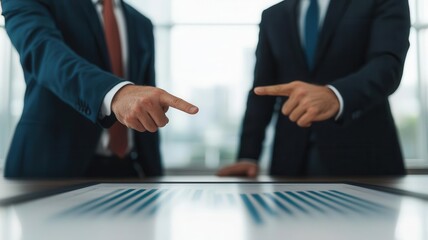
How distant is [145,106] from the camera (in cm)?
83

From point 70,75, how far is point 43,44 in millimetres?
170

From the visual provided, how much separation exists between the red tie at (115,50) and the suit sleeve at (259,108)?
41 centimetres

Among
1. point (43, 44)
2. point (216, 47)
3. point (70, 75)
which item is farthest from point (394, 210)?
point (216, 47)

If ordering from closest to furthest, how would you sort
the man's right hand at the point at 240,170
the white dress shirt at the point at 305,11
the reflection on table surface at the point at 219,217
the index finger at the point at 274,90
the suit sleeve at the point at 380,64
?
the reflection on table surface at the point at 219,217
the index finger at the point at 274,90
the suit sleeve at the point at 380,64
the man's right hand at the point at 240,170
the white dress shirt at the point at 305,11

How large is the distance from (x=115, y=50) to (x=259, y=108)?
0.54 m

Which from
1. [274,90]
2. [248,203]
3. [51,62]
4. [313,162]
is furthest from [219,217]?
[313,162]

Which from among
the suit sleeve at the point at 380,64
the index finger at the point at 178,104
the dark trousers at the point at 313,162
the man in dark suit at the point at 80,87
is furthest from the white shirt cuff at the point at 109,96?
the dark trousers at the point at 313,162

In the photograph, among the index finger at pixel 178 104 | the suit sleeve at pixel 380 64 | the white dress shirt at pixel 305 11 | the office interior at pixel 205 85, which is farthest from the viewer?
the office interior at pixel 205 85

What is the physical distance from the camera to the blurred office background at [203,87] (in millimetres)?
3006

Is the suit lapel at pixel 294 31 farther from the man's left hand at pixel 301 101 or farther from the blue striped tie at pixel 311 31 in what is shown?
the man's left hand at pixel 301 101

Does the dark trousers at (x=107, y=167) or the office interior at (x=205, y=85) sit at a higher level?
the office interior at (x=205, y=85)

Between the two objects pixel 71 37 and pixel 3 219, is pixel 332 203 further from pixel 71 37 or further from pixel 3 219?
pixel 71 37

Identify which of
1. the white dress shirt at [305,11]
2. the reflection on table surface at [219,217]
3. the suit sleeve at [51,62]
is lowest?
the reflection on table surface at [219,217]

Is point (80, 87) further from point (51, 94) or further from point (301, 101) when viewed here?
point (301, 101)
